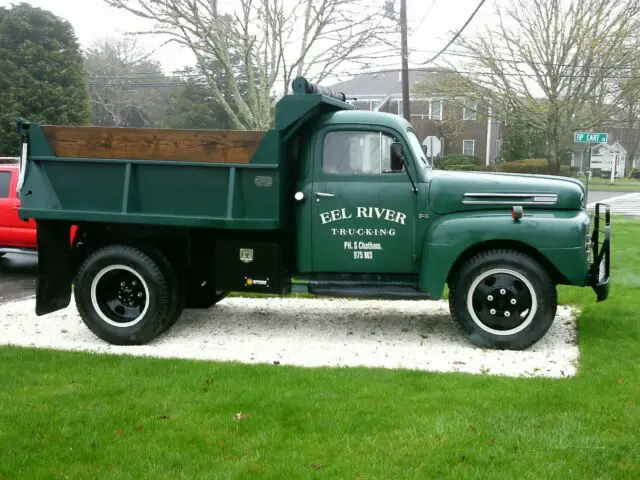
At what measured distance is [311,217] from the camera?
6508 millimetres

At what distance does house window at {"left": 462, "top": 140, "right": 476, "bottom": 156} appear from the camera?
4819 centimetres

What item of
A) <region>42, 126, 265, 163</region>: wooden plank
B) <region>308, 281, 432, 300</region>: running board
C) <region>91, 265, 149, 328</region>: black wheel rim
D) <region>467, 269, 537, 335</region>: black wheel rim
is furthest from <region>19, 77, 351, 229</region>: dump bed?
<region>467, 269, 537, 335</region>: black wheel rim

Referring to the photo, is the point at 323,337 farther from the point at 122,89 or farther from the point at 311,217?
the point at 122,89

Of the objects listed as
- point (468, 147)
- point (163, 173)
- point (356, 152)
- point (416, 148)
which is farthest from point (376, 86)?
point (163, 173)

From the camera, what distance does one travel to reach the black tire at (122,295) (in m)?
6.66

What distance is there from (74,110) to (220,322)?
20.9 metres

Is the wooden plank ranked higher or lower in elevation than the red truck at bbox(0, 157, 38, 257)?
higher

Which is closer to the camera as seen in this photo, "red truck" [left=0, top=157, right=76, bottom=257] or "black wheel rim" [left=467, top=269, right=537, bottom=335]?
"black wheel rim" [left=467, top=269, right=537, bottom=335]

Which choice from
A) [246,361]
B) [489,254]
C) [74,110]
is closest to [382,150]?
[489,254]

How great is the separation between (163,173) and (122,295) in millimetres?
1394

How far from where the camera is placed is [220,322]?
24.9 feet

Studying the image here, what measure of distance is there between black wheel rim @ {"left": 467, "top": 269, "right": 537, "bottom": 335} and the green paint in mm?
301

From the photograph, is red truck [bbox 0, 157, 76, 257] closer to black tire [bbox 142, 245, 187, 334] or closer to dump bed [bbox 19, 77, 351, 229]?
dump bed [bbox 19, 77, 351, 229]

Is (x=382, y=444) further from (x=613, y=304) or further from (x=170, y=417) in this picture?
(x=613, y=304)
